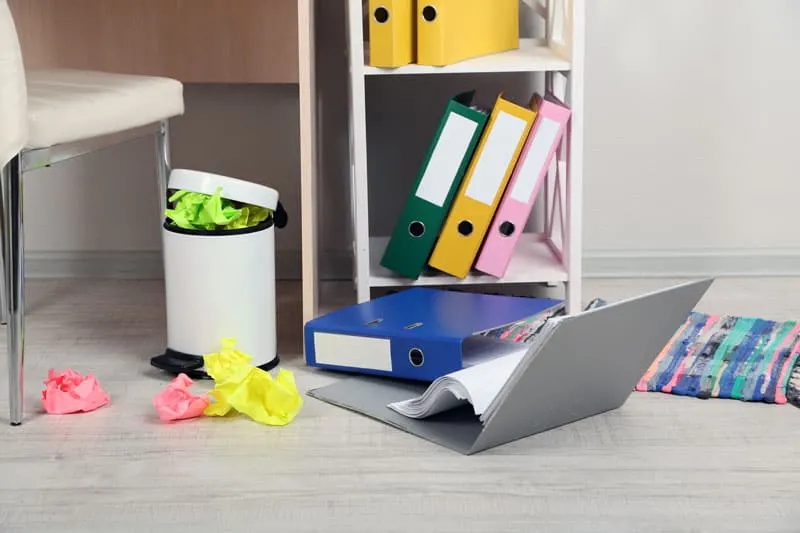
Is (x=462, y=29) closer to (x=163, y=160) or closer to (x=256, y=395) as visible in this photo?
(x=163, y=160)

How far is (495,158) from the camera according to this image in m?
2.00

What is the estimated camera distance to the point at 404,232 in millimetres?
2039

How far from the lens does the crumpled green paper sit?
180 cm

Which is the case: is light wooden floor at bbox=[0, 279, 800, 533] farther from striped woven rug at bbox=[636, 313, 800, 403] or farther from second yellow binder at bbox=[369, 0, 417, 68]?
second yellow binder at bbox=[369, 0, 417, 68]

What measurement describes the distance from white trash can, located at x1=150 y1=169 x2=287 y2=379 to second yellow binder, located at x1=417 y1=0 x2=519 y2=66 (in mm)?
349

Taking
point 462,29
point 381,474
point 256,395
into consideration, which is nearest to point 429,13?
point 462,29

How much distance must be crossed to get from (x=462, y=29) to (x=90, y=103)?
0.61 meters

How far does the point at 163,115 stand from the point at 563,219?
26.7 inches

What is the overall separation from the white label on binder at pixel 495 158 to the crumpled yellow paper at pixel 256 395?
503mm

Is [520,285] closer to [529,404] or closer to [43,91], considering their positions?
[529,404]

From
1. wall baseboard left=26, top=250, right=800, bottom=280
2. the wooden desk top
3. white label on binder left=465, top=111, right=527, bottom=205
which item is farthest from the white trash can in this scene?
wall baseboard left=26, top=250, right=800, bottom=280

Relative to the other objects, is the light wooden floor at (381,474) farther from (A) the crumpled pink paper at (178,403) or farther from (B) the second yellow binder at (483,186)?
(B) the second yellow binder at (483,186)

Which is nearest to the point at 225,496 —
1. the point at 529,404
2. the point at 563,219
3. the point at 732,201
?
the point at 529,404

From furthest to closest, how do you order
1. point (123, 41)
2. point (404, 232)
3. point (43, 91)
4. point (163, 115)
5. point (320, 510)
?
point (123, 41) < point (404, 232) < point (163, 115) < point (43, 91) < point (320, 510)
